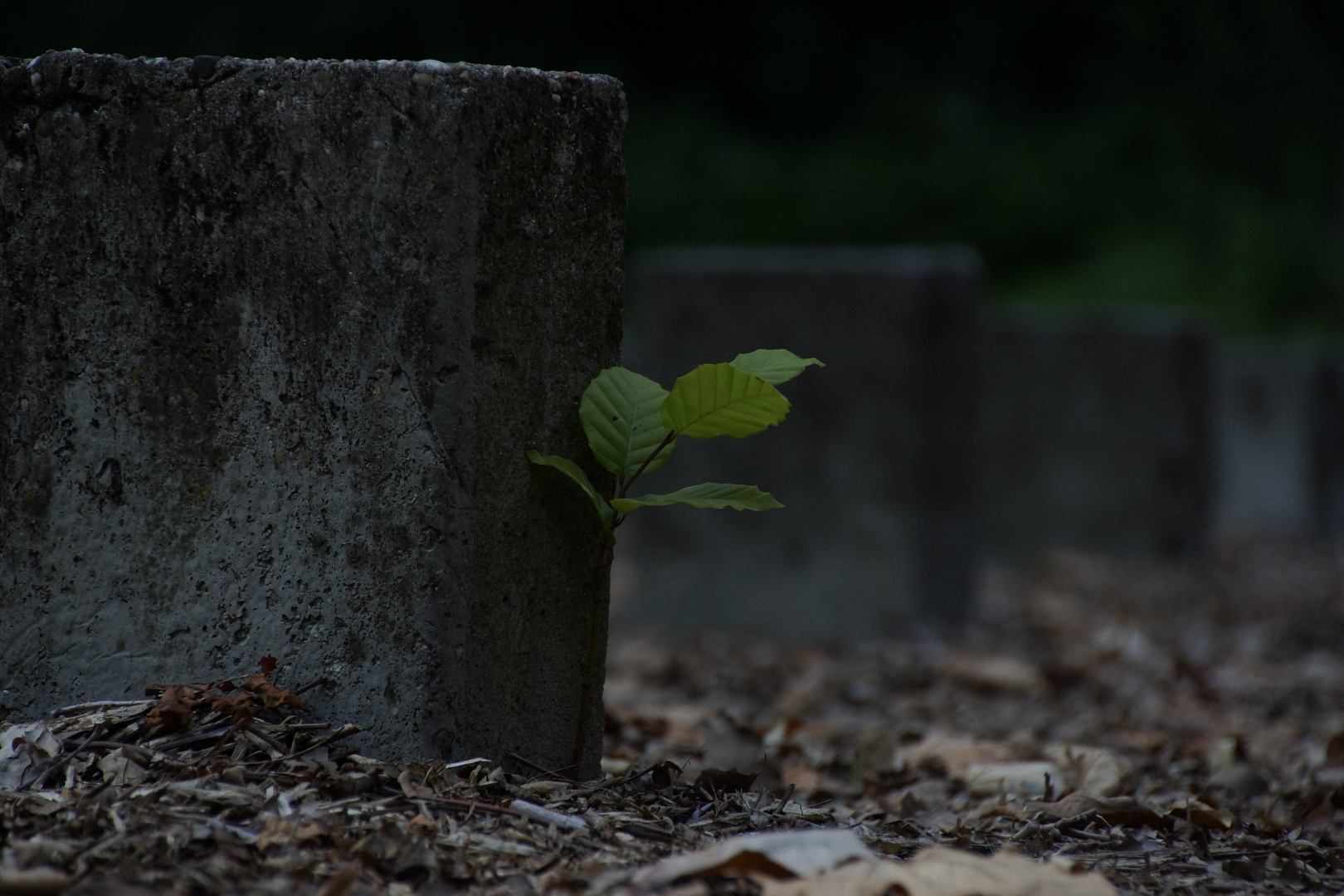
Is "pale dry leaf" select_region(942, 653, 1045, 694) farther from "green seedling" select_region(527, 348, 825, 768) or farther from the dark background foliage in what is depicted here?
the dark background foliage

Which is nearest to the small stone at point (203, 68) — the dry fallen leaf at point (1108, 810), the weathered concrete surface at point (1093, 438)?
the dry fallen leaf at point (1108, 810)

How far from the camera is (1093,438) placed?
273 inches

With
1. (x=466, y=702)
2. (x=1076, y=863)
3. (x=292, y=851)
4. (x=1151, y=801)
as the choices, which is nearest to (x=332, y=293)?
(x=466, y=702)

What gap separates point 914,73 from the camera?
2192 cm

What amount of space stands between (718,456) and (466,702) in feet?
10.1

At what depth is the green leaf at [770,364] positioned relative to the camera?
1.68 metres

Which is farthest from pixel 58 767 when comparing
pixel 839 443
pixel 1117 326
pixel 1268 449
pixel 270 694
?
pixel 1268 449

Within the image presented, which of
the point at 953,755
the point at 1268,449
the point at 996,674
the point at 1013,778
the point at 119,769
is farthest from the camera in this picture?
the point at 1268,449

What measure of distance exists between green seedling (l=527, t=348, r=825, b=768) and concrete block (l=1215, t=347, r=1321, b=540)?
8.38 m

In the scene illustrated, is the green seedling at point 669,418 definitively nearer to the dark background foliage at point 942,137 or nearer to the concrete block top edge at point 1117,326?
the concrete block top edge at point 1117,326

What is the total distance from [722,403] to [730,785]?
0.59 metres

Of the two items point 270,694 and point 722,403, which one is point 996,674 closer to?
point 722,403

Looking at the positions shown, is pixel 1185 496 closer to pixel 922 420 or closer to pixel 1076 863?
pixel 922 420

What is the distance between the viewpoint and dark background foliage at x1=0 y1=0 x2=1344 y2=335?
1484 centimetres
